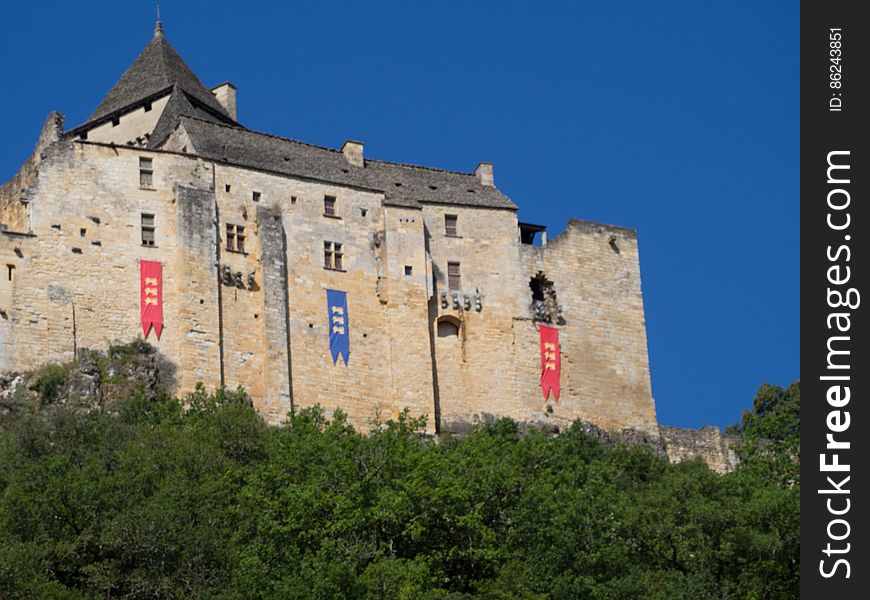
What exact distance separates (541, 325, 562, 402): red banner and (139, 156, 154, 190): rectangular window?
45.7 feet

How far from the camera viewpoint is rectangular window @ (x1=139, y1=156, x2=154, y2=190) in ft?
181

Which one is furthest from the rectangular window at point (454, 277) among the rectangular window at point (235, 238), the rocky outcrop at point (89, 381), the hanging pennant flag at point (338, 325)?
the rocky outcrop at point (89, 381)

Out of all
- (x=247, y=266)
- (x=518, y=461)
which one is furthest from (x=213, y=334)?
(x=518, y=461)

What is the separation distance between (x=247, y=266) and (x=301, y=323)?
2.42 meters

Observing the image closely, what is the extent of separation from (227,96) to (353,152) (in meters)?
6.42

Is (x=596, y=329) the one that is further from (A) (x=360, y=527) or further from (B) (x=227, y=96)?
(A) (x=360, y=527)

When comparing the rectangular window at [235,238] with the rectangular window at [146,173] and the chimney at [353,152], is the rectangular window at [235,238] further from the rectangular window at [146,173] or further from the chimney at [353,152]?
the chimney at [353,152]

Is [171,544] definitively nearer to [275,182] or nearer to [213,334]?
[213,334]

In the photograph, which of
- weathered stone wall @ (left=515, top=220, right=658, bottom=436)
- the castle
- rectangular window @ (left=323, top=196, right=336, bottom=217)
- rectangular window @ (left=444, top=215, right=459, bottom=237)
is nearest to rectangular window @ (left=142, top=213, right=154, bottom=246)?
the castle

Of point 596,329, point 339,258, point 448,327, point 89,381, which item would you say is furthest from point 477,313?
point 89,381

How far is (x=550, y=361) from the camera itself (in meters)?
59.8

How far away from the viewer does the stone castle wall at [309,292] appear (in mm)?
53156

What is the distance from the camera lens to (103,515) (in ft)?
133

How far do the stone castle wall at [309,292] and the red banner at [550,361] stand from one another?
0.28 meters
